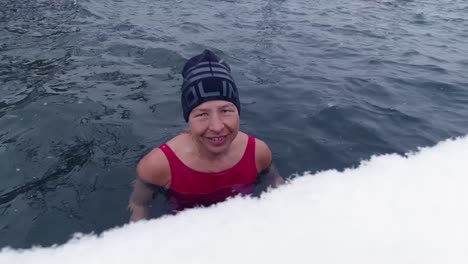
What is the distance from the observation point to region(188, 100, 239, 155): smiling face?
3658 mm

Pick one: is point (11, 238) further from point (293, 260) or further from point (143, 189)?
point (293, 260)

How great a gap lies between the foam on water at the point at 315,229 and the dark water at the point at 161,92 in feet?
2.98

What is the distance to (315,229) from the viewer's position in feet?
10.1

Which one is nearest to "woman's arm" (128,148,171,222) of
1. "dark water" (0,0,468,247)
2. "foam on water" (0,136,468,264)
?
"dark water" (0,0,468,247)

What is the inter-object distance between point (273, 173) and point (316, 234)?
152 centimetres

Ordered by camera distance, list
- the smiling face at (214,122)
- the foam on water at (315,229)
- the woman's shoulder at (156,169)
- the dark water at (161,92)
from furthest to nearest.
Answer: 1. the dark water at (161,92)
2. the woman's shoulder at (156,169)
3. the smiling face at (214,122)
4. the foam on water at (315,229)

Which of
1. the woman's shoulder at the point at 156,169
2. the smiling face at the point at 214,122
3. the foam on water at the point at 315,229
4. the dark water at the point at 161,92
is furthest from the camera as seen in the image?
the dark water at the point at 161,92

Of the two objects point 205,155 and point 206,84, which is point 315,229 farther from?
point 206,84

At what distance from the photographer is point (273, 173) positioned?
452 cm

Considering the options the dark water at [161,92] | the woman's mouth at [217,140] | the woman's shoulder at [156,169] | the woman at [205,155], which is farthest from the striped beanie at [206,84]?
the dark water at [161,92]

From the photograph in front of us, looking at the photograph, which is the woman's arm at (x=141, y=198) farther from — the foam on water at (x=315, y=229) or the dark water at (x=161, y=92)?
the foam on water at (x=315, y=229)

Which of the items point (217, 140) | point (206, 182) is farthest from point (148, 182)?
point (217, 140)

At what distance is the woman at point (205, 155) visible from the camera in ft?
12.1

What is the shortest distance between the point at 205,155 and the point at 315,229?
4.72 ft
